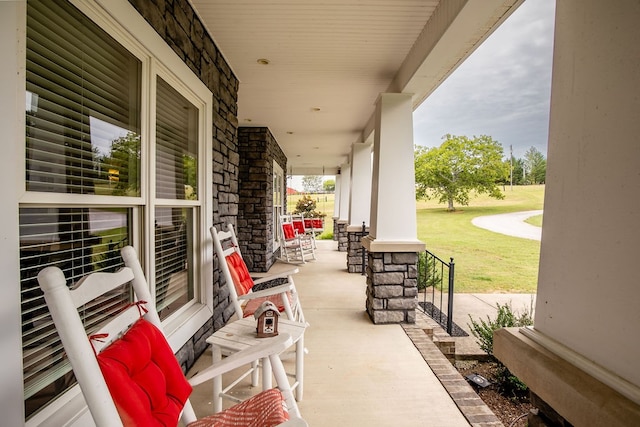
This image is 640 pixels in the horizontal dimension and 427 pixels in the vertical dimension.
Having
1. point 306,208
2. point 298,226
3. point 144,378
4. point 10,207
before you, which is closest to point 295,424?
point 144,378

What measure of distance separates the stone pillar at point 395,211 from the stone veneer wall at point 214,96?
1404 millimetres

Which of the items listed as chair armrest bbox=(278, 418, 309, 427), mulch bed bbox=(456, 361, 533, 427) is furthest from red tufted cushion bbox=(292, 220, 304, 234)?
chair armrest bbox=(278, 418, 309, 427)

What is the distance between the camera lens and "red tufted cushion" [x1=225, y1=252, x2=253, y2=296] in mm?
2347

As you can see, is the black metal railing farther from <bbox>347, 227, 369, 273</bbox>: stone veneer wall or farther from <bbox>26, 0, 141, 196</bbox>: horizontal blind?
<bbox>26, 0, 141, 196</bbox>: horizontal blind

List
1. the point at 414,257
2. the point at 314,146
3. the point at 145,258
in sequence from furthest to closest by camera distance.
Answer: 1. the point at 314,146
2. the point at 414,257
3. the point at 145,258

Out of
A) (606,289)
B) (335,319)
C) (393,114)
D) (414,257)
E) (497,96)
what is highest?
(497,96)

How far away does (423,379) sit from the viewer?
208 cm

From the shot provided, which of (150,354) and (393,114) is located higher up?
(393,114)

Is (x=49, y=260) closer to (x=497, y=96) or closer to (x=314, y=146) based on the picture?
(x=314, y=146)

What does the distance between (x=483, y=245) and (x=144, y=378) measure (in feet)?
36.8

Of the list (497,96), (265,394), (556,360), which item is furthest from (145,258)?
(497,96)

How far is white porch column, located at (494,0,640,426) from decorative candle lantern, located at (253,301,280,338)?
1.06 metres

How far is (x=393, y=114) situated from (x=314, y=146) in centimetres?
397

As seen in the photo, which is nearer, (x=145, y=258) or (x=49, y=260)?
(x=49, y=260)
